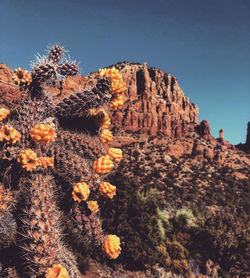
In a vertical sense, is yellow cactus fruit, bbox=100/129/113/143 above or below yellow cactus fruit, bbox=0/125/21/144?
above

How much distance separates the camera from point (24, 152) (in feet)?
5.70

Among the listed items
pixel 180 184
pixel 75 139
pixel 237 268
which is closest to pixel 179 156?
pixel 180 184

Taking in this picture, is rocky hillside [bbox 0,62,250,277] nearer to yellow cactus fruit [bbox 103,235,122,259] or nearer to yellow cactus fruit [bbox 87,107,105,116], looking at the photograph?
yellow cactus fruit [bbox 87,107,105,116]

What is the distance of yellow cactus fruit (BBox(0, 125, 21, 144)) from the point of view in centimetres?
173

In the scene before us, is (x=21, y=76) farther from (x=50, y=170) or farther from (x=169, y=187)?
(x=169, y=187)

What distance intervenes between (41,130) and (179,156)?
1902 inches

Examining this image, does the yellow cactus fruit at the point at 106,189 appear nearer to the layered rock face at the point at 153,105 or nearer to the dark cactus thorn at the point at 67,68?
the dark cactus thorn at the point at 67,68

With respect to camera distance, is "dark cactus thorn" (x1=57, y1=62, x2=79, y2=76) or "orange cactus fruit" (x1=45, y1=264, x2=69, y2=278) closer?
"orange cactus fruit" (x1=45, y1=264, x2=69, y2=278)

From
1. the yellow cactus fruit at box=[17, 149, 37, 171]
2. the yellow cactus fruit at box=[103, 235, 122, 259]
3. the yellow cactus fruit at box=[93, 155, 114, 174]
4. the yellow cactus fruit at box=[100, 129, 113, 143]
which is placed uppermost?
the yellow cactus fruit at box=[100, 129, 113, 143]

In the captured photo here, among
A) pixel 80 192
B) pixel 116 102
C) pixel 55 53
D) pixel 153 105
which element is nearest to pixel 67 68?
pixel 55 53

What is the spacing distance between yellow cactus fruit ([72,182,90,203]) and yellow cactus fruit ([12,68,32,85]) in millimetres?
1265

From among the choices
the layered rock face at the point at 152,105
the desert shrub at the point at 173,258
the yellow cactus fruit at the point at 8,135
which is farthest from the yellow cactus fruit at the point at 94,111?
the layered rock face at the point at 152,105

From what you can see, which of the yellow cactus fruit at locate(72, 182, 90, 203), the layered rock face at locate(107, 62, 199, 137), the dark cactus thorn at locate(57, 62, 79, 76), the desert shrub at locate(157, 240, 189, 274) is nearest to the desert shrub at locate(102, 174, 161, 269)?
the desert shrub at locate(157, 240, 189, 274)

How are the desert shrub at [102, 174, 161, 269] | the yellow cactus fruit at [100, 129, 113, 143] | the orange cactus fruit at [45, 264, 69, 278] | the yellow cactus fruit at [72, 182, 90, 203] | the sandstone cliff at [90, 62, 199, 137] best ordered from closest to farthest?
the orange cactus fruit at [45, 264, 69, 278] → the yellow cactus fruit at [72, 182, 90, 203] → the yellow cactus fruit at [100, 129, 113, 143] → the desert shrub at [102, 174, 161, 269] → the sandstone cliff at [90, 62, 199, 137]
